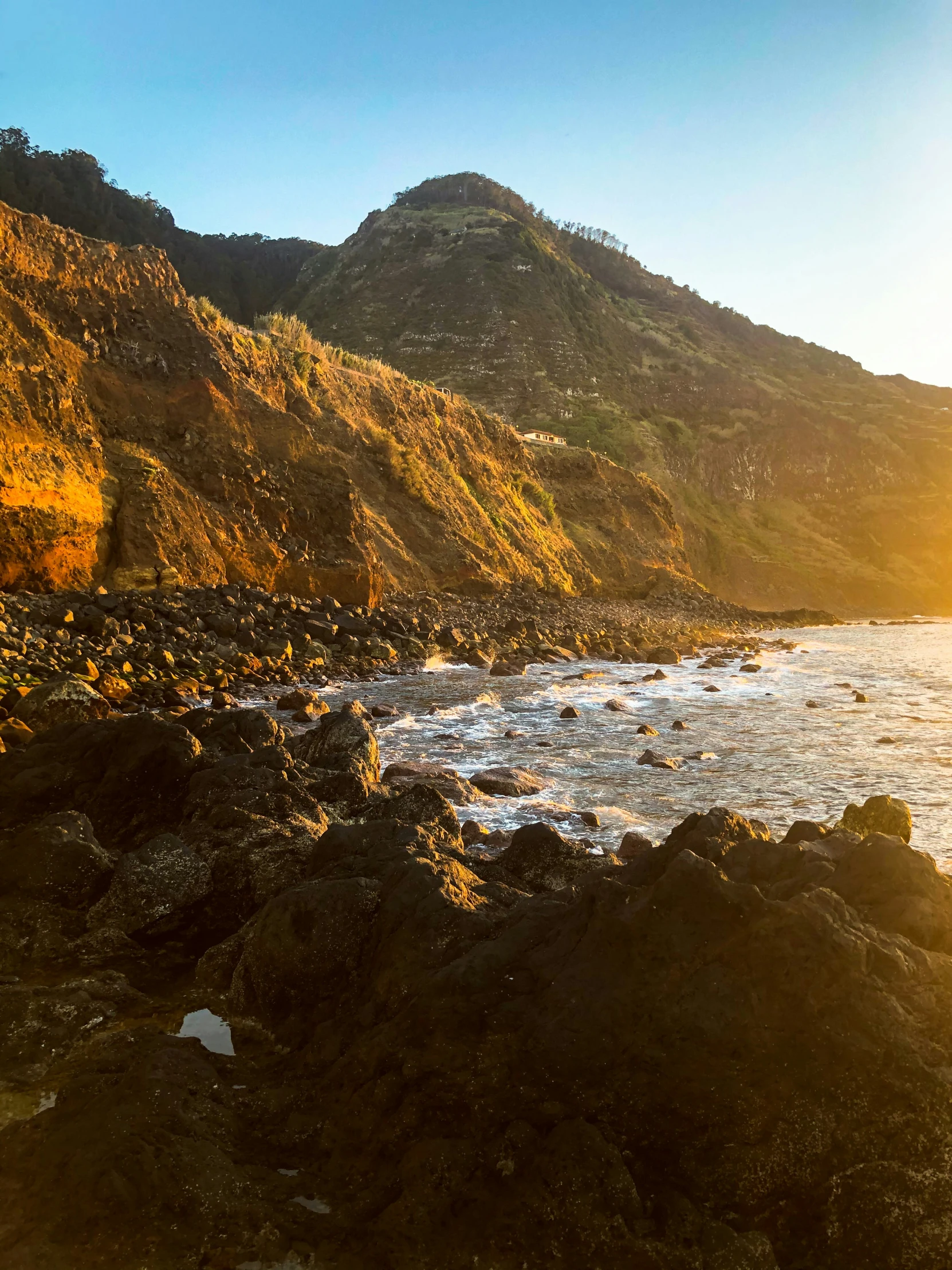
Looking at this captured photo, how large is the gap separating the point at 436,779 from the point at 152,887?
4244 millimetres

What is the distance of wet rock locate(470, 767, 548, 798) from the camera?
8703 millimetres

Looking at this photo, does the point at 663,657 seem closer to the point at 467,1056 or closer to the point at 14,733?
the point at 14,733

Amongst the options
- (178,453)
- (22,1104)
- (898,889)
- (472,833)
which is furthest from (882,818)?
(178,453)

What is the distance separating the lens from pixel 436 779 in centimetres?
869

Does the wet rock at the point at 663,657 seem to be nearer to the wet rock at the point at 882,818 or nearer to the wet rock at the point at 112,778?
the wet rock at the point at 882,818

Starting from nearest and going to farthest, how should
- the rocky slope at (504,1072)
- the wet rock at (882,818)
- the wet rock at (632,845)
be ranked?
the rocky slope at (504,1072), the wet rock at (882,818), the wet rock at (632,845)

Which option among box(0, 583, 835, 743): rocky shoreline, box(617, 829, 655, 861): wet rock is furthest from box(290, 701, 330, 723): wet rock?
box(617, 829, 655, 861): wet rock

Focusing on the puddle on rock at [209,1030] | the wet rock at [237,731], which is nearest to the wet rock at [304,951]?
the puddle on rock at [209,1030]

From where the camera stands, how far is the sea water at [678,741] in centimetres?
824

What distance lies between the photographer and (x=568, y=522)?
42656 mm

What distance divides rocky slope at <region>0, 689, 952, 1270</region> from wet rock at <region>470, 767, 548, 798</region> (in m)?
4.23

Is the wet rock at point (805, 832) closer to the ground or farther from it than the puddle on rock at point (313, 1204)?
farther from it

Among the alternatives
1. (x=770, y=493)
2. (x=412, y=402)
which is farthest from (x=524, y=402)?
(x=412, y=402)

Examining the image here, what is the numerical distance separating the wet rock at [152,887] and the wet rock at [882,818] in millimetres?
4868
